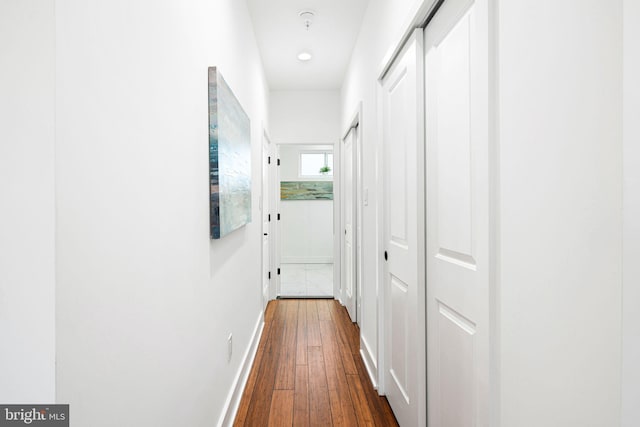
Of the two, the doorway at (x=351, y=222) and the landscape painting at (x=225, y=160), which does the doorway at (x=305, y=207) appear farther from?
the landscape painting at (x=225, y=160)

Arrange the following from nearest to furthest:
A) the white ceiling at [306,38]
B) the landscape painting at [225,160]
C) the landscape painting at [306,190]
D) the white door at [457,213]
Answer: the white door at [457,213] → the landscape painting at [225,160] → the white ceiling at [306,38] → the landscape painting at [306,190]

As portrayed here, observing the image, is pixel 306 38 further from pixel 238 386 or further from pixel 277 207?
pixel 238 386

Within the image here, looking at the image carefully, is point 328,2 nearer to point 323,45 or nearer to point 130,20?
point 323,45

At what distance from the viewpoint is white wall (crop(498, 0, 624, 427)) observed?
611mm

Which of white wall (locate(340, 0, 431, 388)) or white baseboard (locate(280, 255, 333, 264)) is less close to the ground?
white wall (locate(340, 0, 431, 388))

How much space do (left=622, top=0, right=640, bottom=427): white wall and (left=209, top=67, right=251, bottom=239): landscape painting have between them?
141 cm

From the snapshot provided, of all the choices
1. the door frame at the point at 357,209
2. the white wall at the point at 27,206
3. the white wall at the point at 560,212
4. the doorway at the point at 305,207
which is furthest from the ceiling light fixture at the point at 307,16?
the doorway at the point at 305,207

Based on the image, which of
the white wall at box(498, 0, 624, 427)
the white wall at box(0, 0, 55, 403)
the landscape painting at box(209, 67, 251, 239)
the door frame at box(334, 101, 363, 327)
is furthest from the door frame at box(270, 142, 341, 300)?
the white wall at box(0, 0, 55, 403)

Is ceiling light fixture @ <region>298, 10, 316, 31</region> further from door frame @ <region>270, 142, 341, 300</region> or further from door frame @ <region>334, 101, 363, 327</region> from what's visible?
door frame @ <region>270, 142, 341, 300</region>

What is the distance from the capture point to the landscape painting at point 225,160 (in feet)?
5.29

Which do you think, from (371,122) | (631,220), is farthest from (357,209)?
(631,220)

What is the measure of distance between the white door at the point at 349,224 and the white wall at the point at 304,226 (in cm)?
323

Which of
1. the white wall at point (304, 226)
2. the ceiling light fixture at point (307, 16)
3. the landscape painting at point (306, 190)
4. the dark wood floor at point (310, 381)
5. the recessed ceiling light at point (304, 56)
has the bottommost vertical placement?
the dark wood floor at point (310, 381)

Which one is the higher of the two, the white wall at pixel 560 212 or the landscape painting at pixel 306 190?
the landscape painting at pixel 306 190
